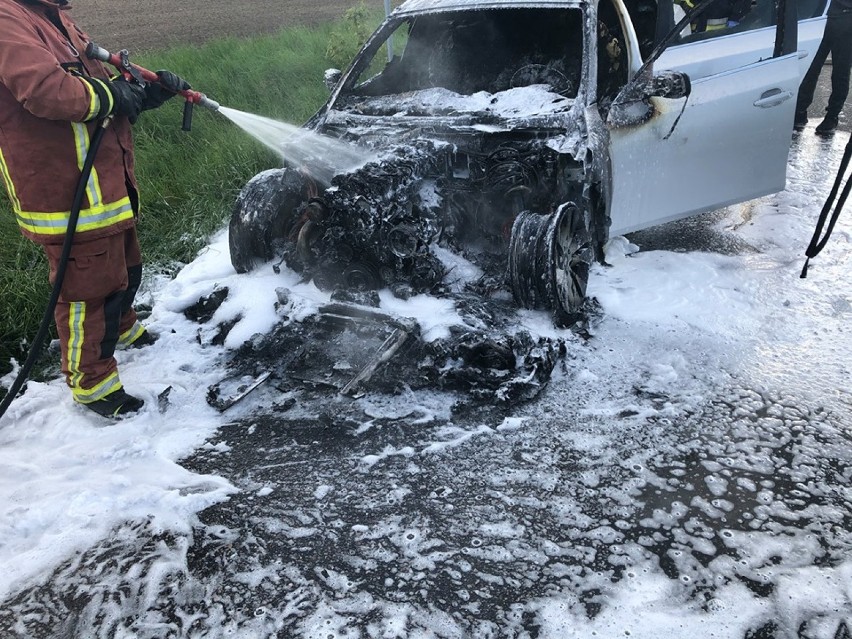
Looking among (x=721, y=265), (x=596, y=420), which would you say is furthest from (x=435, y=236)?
(x=721, y=265)

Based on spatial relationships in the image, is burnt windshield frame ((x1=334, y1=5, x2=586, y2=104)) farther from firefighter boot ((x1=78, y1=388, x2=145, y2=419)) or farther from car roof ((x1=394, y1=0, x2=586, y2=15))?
firefighter boot ((x1=78, y1=388, x2=145, y2=419))

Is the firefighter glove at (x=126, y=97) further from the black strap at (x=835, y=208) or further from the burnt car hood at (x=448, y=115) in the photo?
the black strap at (x=835, y=208)

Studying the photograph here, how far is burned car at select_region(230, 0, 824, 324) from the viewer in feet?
11.4

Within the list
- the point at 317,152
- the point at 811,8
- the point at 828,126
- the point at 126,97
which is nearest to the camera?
the point at 126,97

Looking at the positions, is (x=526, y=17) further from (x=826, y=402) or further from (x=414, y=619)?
(x=414, y=619)

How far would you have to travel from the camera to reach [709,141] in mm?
4090

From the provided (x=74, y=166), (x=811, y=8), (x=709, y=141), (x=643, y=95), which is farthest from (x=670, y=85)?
(x=811, y=8)

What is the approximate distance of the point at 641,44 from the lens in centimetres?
489

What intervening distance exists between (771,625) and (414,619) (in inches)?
45.5

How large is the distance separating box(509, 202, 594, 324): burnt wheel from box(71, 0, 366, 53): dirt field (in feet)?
34.6

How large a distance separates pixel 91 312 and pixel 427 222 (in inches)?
72.0

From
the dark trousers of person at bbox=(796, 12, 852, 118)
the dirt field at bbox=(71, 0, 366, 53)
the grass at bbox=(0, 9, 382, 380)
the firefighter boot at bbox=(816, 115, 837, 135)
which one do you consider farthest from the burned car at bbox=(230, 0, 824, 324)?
the dirt field at bbox=(71, 0, 366, 53)

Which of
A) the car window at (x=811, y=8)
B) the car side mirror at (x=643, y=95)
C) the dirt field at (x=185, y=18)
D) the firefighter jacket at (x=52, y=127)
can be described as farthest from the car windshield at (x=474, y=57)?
the dirt field at (x=185, y=18)

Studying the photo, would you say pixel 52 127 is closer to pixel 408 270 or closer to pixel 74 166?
pixel 74 166
